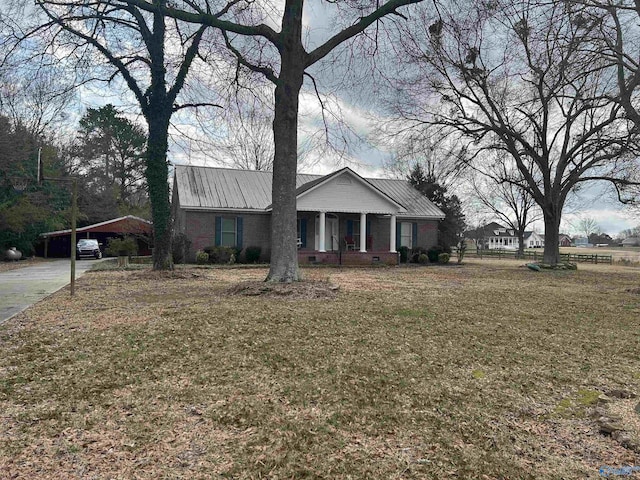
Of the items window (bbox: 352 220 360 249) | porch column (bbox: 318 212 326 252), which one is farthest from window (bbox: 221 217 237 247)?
window (bbox: 352 220 360 249)

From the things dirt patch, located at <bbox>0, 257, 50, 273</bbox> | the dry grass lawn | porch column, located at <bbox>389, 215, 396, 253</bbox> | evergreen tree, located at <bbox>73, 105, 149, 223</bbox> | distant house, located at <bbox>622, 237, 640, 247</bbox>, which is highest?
evergreen tree, located at <bbox>73, 105, 149, 223</bbox>

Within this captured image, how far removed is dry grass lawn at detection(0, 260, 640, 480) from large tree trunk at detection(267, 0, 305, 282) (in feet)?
10.6

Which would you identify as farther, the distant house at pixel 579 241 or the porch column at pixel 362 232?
the distant house at pixel 579 241

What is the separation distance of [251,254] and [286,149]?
12.5 metres

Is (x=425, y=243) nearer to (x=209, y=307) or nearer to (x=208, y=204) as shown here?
(x=208, y=204)

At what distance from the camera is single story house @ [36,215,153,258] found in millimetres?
28359

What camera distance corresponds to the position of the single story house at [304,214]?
22.4m

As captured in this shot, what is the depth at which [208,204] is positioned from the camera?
22.3 m

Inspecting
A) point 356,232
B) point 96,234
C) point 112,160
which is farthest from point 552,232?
point 112,160

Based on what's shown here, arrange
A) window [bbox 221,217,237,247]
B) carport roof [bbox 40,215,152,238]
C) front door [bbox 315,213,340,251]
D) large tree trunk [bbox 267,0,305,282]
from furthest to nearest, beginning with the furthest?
carport roof [bbox 40,215,152,238], front door [bbox 315,213,340,251], window [bbox 221,217,237,247], large tree trunk [bbox 267,0,305,282]

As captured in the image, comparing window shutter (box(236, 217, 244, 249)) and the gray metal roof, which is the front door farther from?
window shutter (box(236, 217, 244, 249))

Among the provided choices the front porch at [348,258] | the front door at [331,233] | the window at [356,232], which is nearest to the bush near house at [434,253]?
the front porch at [348,258]

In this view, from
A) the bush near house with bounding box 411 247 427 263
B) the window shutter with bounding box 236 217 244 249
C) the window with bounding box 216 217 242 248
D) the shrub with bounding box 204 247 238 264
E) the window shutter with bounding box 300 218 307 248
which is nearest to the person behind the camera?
the shrub with bounding box 204 247 238 264

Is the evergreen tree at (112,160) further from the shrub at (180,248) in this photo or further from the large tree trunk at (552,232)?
the large tree trunk at (552,232)
